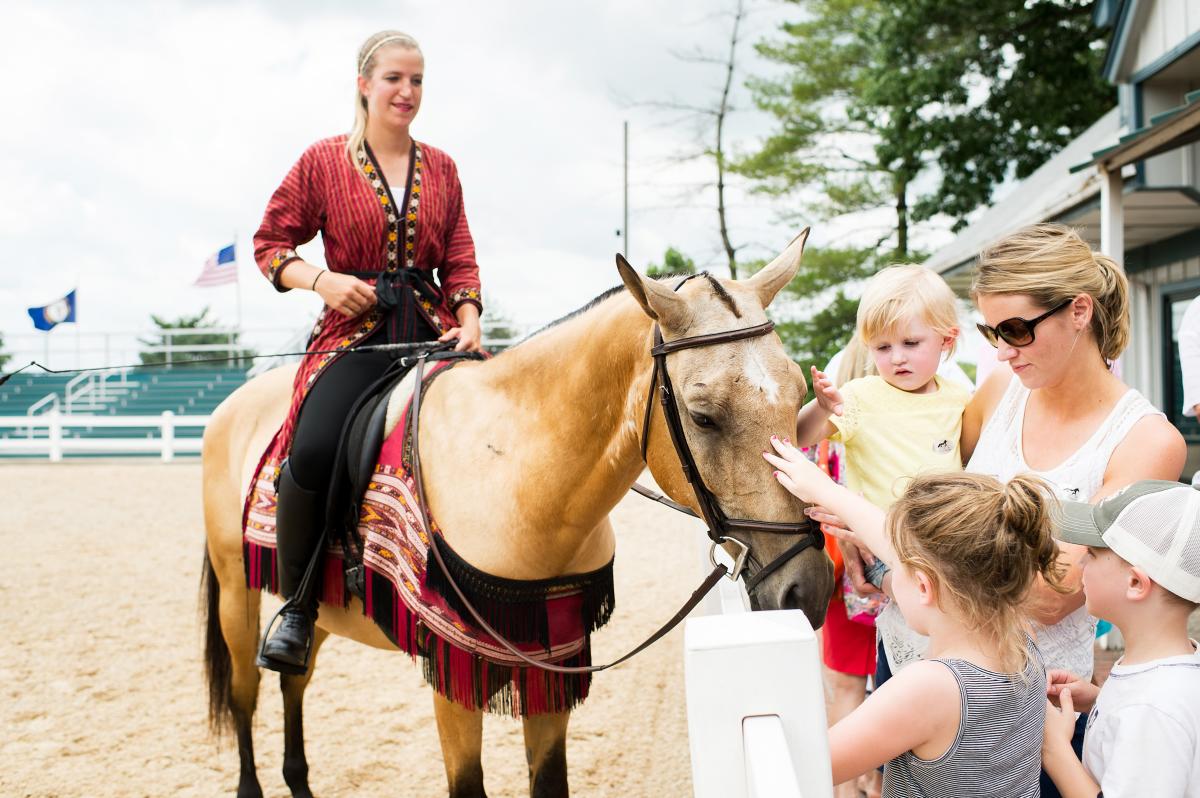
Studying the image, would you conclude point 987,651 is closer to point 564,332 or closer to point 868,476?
point 868,476

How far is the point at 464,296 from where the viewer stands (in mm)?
3250

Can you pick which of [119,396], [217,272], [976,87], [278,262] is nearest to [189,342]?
[119,396]

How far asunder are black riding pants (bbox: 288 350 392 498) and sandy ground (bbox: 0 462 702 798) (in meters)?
1.85

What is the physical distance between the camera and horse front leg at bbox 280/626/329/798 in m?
3.75

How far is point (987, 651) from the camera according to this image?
1398 millimetres

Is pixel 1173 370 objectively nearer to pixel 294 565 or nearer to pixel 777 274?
pixel 777 274

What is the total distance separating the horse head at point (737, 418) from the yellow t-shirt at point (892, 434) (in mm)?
395

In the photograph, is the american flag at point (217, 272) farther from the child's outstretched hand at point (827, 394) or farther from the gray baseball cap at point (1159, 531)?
the gray baseball cap at point (1159, 531)

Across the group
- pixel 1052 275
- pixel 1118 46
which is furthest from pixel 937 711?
pixel 1118 46

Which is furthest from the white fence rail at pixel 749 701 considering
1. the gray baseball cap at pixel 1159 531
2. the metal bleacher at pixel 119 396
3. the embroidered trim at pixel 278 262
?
the metal bleacher at pixel 119 396

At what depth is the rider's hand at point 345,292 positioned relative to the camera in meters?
2.93

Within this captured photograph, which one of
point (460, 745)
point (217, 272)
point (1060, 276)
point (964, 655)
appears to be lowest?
point (460, 745)

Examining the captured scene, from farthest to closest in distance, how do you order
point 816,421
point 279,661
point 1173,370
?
point 1173,370
point 279,661
point 816,421

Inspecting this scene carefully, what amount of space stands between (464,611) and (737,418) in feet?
3.22
